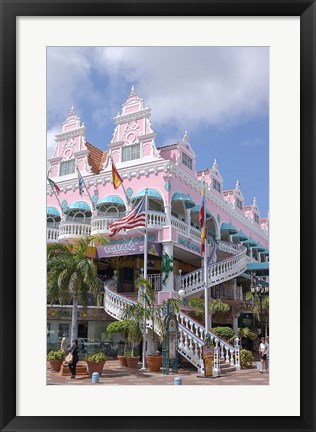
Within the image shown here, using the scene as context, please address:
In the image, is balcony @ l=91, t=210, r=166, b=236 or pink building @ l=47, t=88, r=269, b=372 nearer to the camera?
balcony @ l=91, t=210, r=166, b=236

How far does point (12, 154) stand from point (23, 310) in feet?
6.75

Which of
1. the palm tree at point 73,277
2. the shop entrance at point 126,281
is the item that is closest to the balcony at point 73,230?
the shop entrance at point 126,281

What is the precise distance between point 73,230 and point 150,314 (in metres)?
5.29

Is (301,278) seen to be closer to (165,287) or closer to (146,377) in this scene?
(146,377)

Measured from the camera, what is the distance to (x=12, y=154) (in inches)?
255

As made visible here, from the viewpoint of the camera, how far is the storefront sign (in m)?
17.4

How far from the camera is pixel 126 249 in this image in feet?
58.1

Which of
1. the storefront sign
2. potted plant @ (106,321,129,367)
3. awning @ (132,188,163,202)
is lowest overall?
potted plant @ (106,321,129,367)

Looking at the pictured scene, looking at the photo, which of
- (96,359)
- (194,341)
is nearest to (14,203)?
(96,359)

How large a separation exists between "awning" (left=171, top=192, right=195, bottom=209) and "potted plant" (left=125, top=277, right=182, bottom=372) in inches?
175

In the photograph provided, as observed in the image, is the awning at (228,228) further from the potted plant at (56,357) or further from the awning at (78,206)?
the potted plant at (56,357)

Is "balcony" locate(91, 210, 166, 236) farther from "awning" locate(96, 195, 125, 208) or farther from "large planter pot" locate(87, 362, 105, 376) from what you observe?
"large planter pot" locate(87, 362, 105, 376)

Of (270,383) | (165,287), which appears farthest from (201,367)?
(270,383)

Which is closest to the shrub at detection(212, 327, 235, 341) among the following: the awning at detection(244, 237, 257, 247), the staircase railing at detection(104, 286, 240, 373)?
the staircase railing at detection(104, 286, 240, 373)
